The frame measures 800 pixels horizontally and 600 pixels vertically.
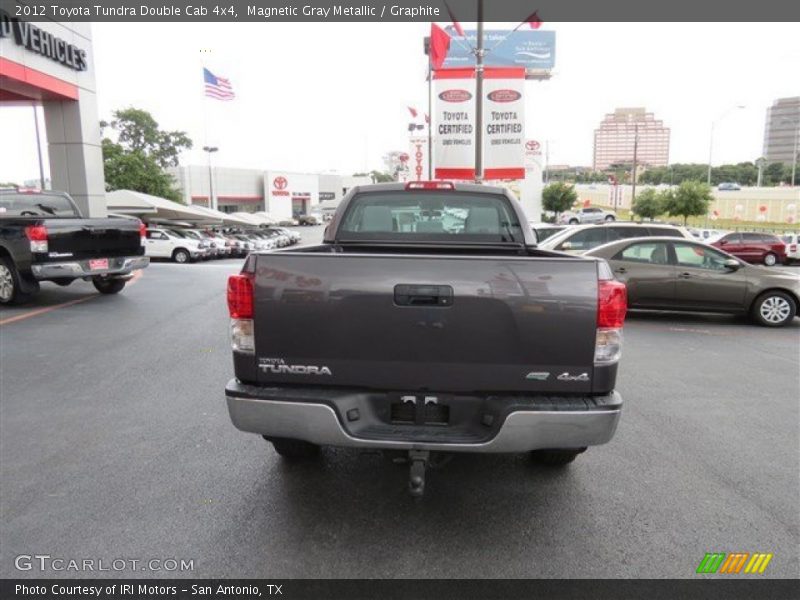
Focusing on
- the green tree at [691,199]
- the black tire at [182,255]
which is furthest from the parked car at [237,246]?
the green tree at [691,199]

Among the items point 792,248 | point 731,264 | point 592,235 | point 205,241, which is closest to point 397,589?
point 731,264

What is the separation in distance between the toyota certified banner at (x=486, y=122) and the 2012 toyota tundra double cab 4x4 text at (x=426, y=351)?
558 inches

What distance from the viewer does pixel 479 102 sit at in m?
15.4

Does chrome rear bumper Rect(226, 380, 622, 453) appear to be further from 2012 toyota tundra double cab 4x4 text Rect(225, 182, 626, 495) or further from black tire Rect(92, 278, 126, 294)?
black tire Rect(92, 278, 126, 294)

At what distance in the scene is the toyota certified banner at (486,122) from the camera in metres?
16.2

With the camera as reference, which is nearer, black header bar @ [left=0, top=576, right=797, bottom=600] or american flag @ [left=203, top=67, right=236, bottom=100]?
black header bar @ [left=0, top=576, right=797, bottom=600]

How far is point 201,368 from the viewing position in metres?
6.38

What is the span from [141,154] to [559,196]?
146 ft

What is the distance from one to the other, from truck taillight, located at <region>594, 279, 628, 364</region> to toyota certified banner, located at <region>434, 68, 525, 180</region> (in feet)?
46.3

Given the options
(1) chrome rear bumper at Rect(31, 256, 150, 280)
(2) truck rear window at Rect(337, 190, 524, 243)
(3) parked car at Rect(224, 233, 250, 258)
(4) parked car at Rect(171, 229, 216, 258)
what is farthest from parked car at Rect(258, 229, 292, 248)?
(2) truck rear window at Rect(337, 190, 524, 243)

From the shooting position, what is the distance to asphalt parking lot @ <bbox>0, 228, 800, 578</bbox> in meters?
2.98

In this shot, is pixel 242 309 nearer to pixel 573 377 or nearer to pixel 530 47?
pixel 573 377
